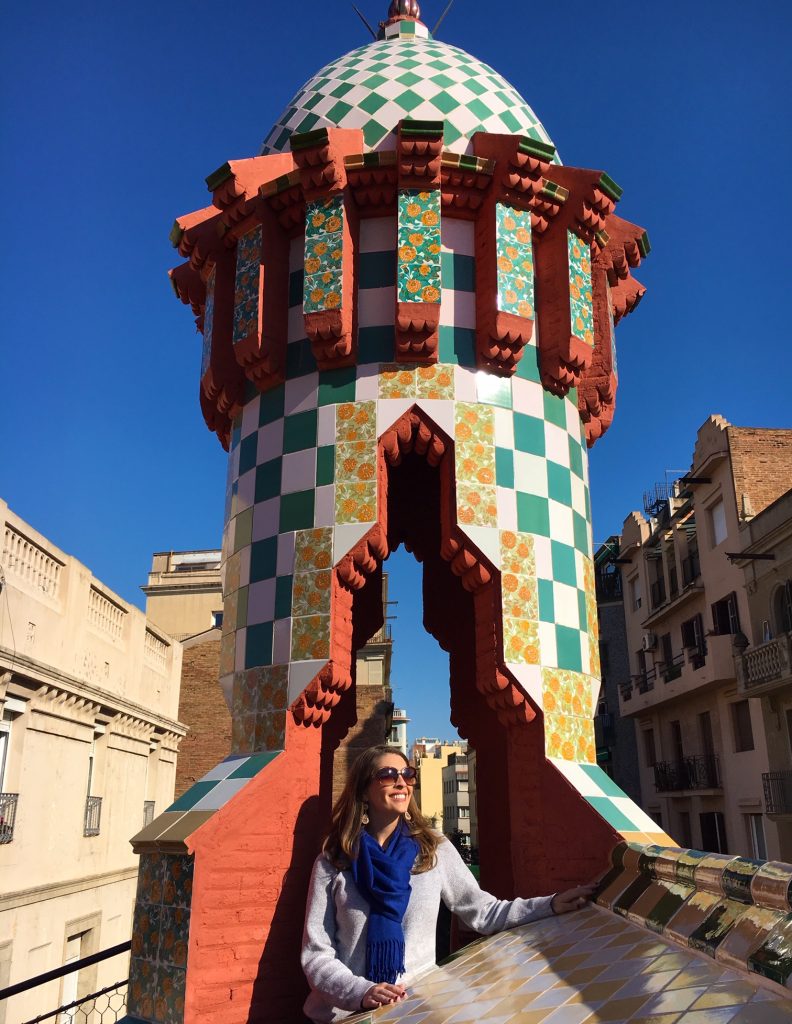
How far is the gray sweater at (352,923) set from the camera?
351 centimetres

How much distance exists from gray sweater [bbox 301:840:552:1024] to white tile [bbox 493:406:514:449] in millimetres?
2925

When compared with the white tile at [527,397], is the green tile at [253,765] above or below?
below

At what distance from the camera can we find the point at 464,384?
6.16 meters

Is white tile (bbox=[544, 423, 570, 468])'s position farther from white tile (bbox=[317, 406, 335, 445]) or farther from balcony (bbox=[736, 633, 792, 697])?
balcony (bbox=[736, 633, 792, 697])

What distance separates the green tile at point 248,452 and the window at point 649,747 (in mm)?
24761

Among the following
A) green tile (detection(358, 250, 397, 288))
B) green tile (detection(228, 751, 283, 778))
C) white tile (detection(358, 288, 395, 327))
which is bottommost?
green tile (detection(228, 751, 283, 778))

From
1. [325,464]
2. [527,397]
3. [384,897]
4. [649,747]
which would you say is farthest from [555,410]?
[649,747]

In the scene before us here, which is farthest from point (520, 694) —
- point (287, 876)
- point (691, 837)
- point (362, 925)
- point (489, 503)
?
point (691, 837)

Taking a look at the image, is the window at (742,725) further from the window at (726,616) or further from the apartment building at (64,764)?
the apartment building at (64,764)

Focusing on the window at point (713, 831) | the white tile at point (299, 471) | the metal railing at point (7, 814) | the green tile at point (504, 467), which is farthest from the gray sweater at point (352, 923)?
the window at point (713, 831)

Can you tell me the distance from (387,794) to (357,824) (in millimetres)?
182

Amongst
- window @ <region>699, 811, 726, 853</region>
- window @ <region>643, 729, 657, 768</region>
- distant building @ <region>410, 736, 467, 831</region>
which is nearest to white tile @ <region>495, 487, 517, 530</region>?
window @ <region>699, 811, 726, 853</region>

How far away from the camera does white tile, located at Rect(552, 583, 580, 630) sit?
5.93 meters

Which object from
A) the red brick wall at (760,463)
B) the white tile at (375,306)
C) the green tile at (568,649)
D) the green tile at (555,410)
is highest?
the red brick wall at (760,463)
